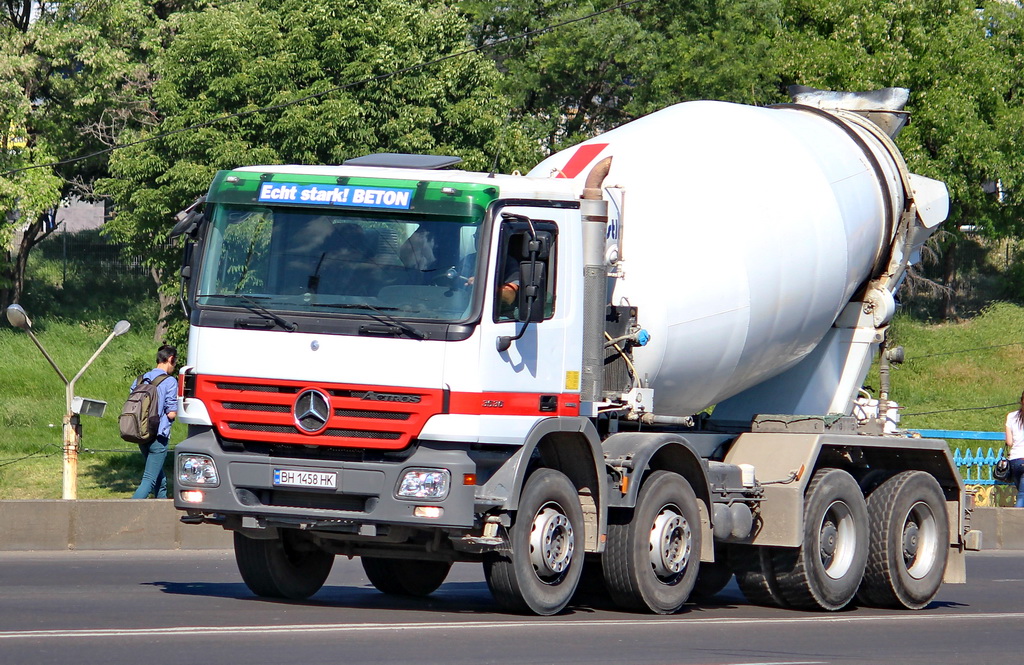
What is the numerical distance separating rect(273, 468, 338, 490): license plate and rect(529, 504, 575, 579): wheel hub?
132 cm

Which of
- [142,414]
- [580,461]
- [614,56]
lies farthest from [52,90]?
[580,461]

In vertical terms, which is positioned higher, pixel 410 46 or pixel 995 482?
pixel 410 46

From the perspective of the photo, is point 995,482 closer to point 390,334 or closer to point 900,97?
point 900,97

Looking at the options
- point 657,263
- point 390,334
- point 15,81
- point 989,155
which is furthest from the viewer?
point 989,155

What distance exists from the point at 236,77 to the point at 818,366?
1469cm

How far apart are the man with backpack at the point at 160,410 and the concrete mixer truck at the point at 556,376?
5.87 meters

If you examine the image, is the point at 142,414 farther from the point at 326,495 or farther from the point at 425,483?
the point at 425,483

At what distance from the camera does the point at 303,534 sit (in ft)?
34.9

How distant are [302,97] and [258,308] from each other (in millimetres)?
16417

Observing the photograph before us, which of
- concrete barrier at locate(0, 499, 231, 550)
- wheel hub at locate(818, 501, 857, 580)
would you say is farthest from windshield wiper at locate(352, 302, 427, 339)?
concrete barrier at locate(0, 499, 231, 550)

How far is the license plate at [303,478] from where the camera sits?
9.48 meters

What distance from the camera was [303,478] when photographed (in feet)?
31.3

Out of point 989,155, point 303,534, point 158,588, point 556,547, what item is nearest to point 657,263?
point 556,547

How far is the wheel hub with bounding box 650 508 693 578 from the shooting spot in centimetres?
1070
